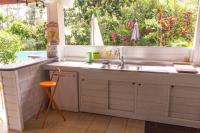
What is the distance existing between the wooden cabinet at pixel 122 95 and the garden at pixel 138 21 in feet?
2.88

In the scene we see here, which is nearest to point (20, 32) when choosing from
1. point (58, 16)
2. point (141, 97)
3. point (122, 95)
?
point (58, 16)

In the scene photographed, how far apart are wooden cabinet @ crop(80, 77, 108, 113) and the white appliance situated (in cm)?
11

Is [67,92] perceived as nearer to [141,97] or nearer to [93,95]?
[93,95]

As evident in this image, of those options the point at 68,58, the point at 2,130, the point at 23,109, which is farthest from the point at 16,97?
the point at 68,58

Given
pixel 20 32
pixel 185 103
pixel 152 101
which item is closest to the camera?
pixel 185 103

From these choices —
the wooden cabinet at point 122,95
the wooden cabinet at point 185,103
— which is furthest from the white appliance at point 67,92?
the wooden cabinet at point 185,103

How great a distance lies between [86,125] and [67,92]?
2.13 feet

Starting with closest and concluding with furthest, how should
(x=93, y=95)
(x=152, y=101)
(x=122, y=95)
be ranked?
(x=152, y=101) → (x=122, y=95) → (x=93, y=95)

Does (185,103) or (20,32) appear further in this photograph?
(20,32)

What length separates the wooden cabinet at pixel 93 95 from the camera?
2.90 meters

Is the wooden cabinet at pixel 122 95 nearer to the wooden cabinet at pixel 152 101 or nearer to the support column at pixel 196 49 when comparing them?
the wooden cabinet at pixel 152 101

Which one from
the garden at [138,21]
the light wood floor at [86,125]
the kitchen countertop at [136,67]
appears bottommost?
the light wood floor at [86,125]

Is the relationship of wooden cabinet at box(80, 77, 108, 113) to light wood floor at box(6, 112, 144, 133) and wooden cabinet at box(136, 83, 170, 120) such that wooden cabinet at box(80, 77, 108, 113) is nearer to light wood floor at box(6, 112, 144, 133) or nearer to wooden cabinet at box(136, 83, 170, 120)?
light wood floor at box(6, 112, 144, 133)

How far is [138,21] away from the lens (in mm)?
3232
